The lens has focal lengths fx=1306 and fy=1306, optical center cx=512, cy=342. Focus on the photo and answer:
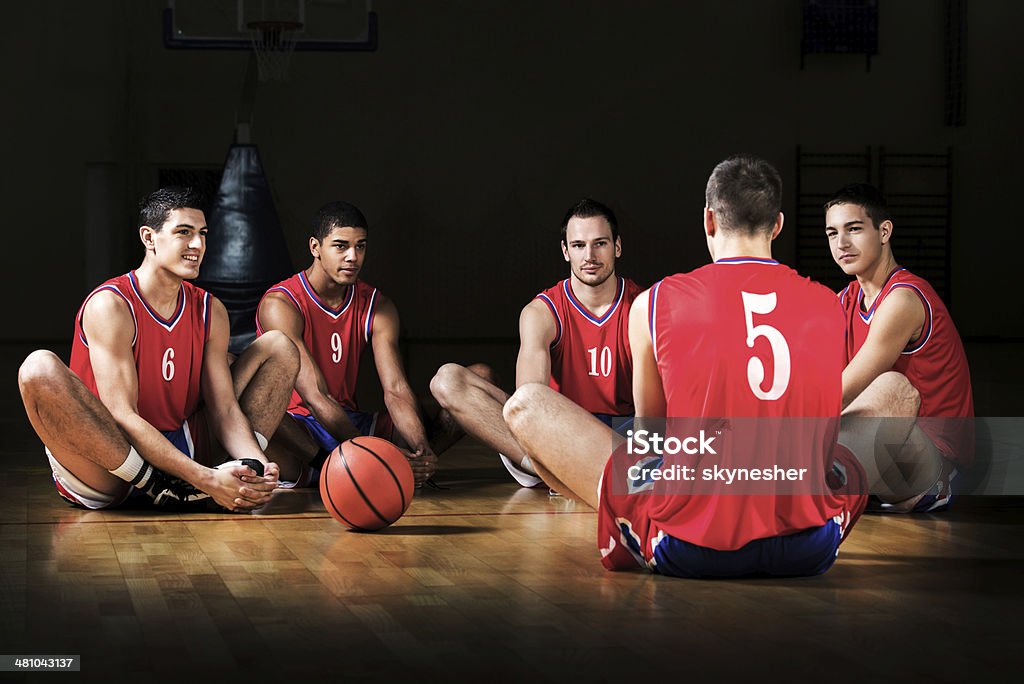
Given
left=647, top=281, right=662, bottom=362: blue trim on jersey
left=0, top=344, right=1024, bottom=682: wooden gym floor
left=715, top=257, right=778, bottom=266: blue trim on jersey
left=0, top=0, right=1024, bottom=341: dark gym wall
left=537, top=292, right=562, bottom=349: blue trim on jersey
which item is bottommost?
left=0, top=344, right=1024, bottom=682: wooden gym floor

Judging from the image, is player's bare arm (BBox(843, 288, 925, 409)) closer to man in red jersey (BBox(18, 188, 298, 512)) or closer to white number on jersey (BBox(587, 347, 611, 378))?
white number on jersey (BBox(587, 347, 611, 378))

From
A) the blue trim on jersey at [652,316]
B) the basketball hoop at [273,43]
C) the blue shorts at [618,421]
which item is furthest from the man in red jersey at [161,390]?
the basketball hoop at [273,43]

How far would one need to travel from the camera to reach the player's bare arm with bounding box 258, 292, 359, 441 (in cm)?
484

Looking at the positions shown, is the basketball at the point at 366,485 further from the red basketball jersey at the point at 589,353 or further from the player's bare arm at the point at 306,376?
the red basketball jersey at the point at 589,353

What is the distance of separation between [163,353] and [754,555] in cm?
215

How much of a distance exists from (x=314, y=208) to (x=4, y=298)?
308 centimetres

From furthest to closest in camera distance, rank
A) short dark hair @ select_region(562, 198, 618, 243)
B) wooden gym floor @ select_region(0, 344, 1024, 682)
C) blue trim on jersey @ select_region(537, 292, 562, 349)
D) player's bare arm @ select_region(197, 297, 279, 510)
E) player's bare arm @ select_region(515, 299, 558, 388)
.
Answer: blue trim on jersey @ select_region(537, 292, 562, 349) → short dark hair @ select_region(562, 198, 618, 243) → player's bare arm @ select_region(515, 299, 558, 388) → player's bare arm @ select_region(197, 297, 279, 510) → wooden gym floor @ select_region(0, 344, 1024, 682)

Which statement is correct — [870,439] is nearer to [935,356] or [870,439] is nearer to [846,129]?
[935,356]

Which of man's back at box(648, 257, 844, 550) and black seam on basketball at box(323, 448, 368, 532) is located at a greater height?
man's back at box(648, 257, 844, 550)

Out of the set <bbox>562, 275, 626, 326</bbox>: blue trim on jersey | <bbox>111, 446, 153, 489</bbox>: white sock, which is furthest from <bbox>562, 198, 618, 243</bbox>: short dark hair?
<bbox>111, 446, 153, 489</bbox>: white sock

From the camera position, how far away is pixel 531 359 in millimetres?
4543

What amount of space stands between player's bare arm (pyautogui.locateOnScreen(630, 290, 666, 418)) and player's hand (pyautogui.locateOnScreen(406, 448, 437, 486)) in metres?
1.82

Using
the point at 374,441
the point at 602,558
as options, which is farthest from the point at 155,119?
the point at 602,558

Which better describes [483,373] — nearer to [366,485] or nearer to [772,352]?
[366,485]
